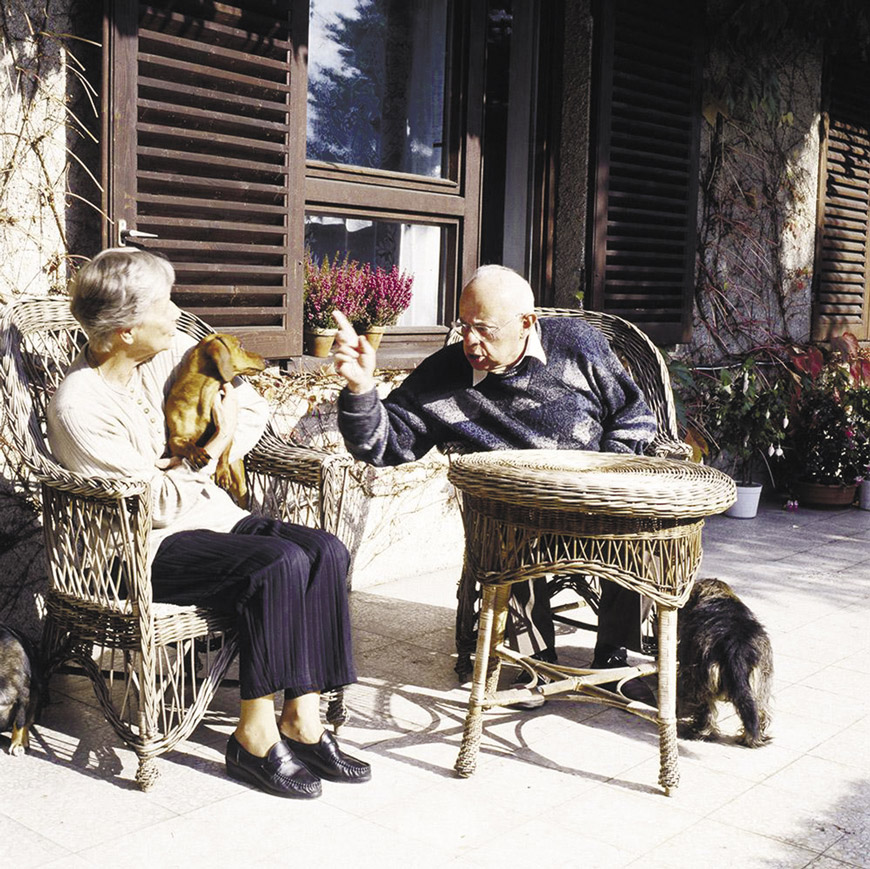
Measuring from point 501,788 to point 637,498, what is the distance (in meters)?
0.77

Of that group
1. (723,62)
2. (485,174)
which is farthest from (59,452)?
(723,62)

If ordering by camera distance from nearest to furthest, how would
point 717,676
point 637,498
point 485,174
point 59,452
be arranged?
point 637,498, point 59,452, point 717,676, point 485,174

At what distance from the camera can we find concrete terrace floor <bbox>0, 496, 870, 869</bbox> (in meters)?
2.38

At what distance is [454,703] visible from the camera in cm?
329

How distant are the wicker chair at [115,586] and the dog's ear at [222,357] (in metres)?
0.35

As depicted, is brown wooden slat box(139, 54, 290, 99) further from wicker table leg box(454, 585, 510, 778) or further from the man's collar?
wicker table leg box(454, 585, 510, 778)

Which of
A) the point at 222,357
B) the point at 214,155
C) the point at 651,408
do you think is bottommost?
the point at 651,408

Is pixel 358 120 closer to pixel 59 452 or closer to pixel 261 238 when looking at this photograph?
pixel 261 238

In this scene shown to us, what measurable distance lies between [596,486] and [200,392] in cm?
106

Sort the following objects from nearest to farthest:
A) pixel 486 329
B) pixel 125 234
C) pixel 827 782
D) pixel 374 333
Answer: pixel 827 782, pixel 486 329, pixel 125 234, pixel 374 333

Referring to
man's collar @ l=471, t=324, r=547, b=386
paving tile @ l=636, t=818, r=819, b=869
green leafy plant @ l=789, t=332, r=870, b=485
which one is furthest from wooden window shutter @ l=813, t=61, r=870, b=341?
paving tile @ l=636, t=818, r=819, b=869

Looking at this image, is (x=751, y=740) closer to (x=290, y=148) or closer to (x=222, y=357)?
(x=222, y=357)

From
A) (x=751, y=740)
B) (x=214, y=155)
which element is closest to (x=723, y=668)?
(x=751, y=740)

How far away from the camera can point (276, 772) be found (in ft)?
8.63
